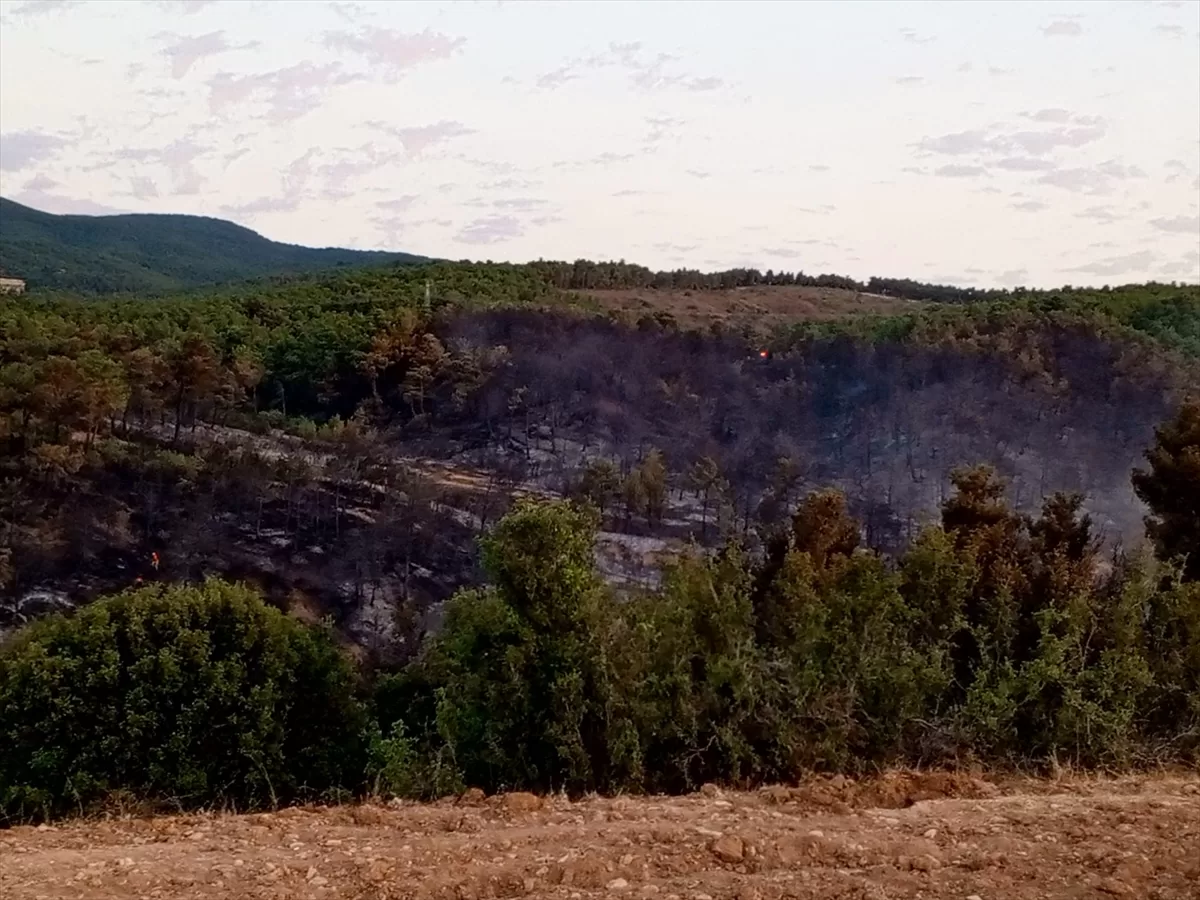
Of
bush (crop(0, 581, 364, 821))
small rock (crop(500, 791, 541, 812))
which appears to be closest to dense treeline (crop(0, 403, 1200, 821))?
bush (crop(0, 581, 364, 821))

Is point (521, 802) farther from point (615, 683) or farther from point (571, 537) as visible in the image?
point (571, 537)

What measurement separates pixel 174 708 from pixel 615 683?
428cm

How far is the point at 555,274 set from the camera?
5841 centimetres

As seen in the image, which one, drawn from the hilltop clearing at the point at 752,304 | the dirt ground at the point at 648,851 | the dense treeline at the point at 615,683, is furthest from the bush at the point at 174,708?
the hilltop clearing at the point at 752,304

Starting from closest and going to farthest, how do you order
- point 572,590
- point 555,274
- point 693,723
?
point 693,723 < point 572,590 < point 555,274

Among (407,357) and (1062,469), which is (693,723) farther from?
(407,357)

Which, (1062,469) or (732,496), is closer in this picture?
(1062,469)

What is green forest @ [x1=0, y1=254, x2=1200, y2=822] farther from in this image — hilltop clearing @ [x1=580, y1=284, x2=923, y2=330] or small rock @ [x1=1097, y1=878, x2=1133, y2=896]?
small rock @ [x1=1097, y1=878, x2=1133, y2=896]

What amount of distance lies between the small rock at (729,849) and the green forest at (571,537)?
8.69ft

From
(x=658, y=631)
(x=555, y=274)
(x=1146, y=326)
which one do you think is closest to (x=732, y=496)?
(x=1146, y=326)

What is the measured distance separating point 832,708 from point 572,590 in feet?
6.86

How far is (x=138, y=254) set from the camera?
83.2m

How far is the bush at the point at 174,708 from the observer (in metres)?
9.20

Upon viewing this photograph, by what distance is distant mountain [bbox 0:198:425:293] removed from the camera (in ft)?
222
